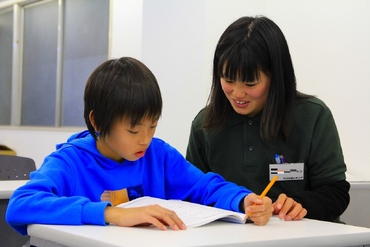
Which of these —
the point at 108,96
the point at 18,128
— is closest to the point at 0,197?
the point at 108,96

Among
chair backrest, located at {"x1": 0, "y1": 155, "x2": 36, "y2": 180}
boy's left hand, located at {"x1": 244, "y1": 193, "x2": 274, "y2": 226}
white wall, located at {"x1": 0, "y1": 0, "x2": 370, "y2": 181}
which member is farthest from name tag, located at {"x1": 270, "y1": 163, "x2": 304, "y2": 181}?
chair backrest, located at {"x1": 0, "y1": 155, "x2": 36, "y2": 180}

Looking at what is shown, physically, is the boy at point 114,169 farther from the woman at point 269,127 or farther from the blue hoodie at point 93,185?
the woman at point 269,127

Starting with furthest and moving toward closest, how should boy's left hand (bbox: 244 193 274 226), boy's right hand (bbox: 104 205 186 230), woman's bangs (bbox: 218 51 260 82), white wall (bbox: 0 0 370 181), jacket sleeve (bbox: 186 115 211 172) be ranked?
white wall (bbox: 0 0 370 181) < jacket sleeve (bbox: 186 115 211 172) < woman's bangs (bbox: 218 51 260 82) < boy's left hand (bbox: 244 193 274 226) < boy's right hand (bbox: 104 205 186 230)

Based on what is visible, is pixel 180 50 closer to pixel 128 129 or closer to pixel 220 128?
pixel 220 128

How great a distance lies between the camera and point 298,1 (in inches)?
115

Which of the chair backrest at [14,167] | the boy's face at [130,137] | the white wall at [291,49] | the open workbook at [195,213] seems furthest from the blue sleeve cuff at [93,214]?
the white wall at [291,49]

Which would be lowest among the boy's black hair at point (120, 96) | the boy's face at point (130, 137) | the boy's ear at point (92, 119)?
the boy's face at point (130, 137)

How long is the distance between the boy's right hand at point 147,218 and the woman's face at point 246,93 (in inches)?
23.9

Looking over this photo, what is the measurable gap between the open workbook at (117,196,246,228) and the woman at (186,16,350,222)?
353 millimetres

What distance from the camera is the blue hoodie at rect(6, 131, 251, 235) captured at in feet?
3.28

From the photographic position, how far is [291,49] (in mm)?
2936

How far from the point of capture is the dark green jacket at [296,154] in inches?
60.0

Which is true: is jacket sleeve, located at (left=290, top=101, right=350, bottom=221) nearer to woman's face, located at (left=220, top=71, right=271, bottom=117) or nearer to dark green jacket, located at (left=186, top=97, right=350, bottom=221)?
dark green jacket, located at (left=186, top=97, right=350, bottom=221)

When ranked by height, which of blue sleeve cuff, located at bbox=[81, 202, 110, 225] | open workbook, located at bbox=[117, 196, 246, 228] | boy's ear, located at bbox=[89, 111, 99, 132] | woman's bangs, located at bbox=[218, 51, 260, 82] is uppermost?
woman's bangs, located at bbox=[218, 51, 260, 82]
